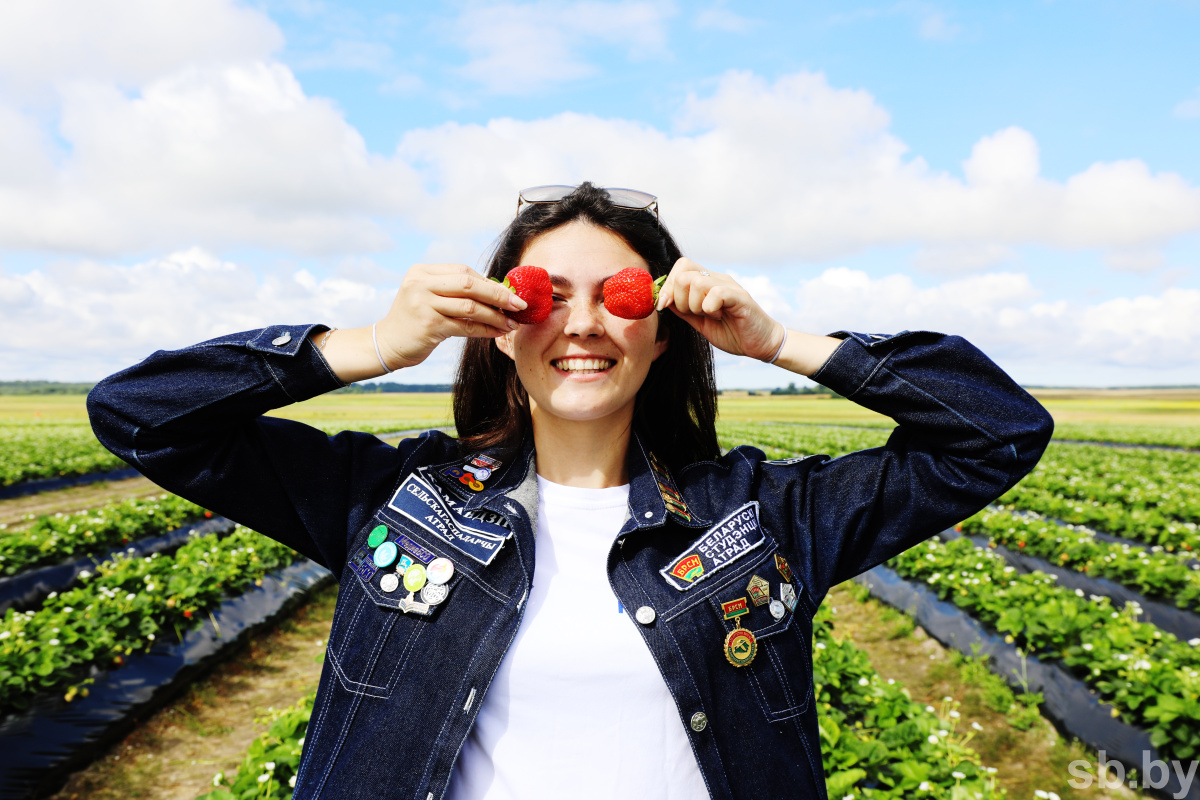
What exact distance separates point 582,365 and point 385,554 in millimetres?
703

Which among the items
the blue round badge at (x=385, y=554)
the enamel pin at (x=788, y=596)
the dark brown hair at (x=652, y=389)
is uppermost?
the dark brown hair at (x=652, y=389)

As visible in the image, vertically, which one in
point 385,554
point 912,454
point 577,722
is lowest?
point 577,722

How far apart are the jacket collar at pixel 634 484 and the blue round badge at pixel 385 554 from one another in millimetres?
214

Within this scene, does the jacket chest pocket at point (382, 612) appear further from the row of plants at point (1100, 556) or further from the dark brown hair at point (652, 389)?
the row of plants at point (1100, 556)

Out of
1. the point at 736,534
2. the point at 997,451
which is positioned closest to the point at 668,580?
the point at 736,534

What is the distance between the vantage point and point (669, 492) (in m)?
1.90

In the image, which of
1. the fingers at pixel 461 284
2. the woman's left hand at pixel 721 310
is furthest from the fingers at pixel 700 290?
the fingers at pixel 461 284

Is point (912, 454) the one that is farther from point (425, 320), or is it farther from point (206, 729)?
point (206, 729)

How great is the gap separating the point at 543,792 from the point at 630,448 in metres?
0.93

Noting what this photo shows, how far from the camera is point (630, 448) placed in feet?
6.67

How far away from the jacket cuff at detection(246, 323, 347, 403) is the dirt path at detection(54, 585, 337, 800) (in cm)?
383

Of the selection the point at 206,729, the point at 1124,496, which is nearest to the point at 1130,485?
the point at 1124,496

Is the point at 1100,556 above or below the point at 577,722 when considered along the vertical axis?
below

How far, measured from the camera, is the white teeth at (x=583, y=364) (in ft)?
5.81
